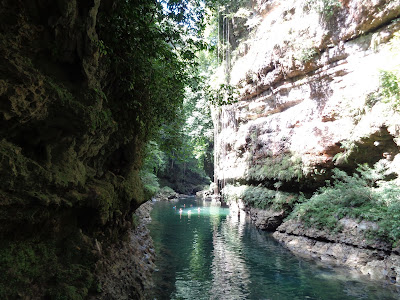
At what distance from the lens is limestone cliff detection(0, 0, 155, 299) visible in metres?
3.56

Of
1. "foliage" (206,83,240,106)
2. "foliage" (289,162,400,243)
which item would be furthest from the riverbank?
"foliage" (206,83,240,106)

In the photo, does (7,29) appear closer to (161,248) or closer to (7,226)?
(7,226)

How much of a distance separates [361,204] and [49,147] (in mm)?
11496

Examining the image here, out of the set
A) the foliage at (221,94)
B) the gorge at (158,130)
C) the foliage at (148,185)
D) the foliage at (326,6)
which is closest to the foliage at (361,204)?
the gorge at (158,130)

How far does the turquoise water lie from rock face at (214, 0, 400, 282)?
1.11 metres

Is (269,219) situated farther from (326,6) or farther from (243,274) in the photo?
(326,6)

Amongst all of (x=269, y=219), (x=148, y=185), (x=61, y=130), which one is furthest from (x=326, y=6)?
(x=148, y=185)

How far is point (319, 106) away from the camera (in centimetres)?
1567

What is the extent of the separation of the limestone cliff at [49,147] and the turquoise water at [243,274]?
306cm

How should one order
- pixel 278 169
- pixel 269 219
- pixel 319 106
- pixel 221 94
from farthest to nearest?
pixel 278 169, pixel 269 219, pixel 319 106, pixel 221 94

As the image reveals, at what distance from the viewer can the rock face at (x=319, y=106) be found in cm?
1078

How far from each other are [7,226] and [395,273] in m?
9.92

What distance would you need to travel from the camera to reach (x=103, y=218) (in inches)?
217

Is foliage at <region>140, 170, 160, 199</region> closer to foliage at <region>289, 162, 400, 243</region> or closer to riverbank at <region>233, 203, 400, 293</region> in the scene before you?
riverbank at <region>233, 203, 400, 293</region>
